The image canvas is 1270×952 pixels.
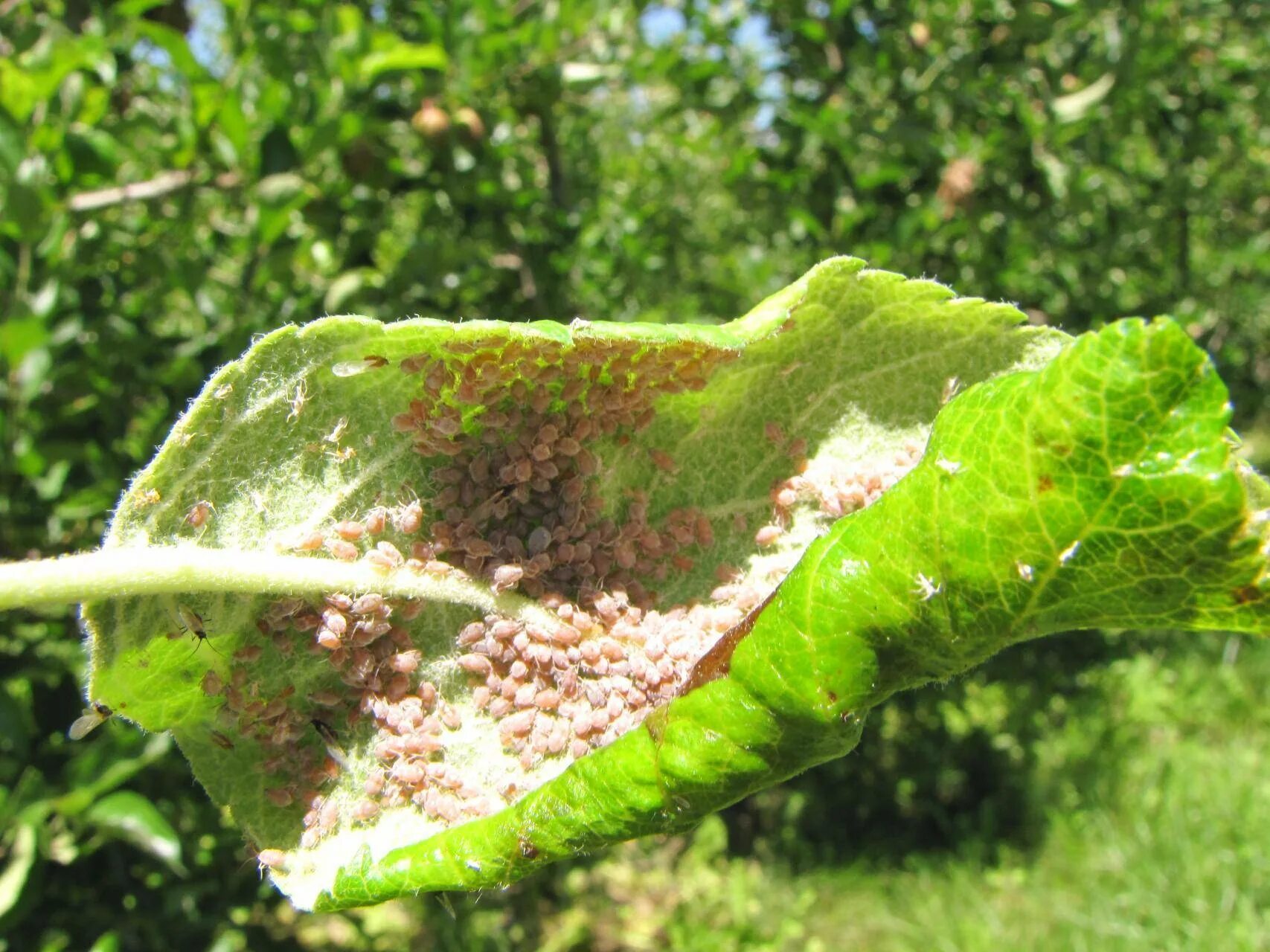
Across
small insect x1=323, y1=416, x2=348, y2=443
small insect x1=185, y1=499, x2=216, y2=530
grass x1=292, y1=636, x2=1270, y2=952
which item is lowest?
grass x1=292, y1=636, x2=1270, y2=952

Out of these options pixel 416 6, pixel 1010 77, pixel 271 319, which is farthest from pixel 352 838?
pixel 1010 77

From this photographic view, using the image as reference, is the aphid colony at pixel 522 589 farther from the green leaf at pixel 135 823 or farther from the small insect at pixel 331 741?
the green leaf at pixel 135 823

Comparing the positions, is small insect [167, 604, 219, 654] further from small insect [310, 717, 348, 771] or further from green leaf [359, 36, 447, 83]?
green leaf [359, 36, 447, 83]

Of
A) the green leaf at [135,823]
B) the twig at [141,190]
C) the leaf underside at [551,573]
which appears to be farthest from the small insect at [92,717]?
the twig at [141,190]

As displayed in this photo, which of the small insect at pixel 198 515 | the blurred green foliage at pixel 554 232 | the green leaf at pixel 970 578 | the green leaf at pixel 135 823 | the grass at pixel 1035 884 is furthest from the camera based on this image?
the grass at pixel 1035 884

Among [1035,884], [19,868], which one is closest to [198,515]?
[19,868]

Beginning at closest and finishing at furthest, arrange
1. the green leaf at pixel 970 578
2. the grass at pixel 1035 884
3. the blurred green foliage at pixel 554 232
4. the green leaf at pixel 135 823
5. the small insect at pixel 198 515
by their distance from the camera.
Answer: the green leaf at pixel 970 578 → the small insect at pixel 198 515 → the green leaf at pixel 135 823 → the blurred green foliage at pixel 554 232 → the grass at pixel 1035 884

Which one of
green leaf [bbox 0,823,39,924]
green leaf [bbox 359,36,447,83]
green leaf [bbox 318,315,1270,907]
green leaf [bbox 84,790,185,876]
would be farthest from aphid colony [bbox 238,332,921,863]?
green leaf [bbox 359,36,447,83]

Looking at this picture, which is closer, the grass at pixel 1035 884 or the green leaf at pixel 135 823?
the green leaf at pixel 135 823
